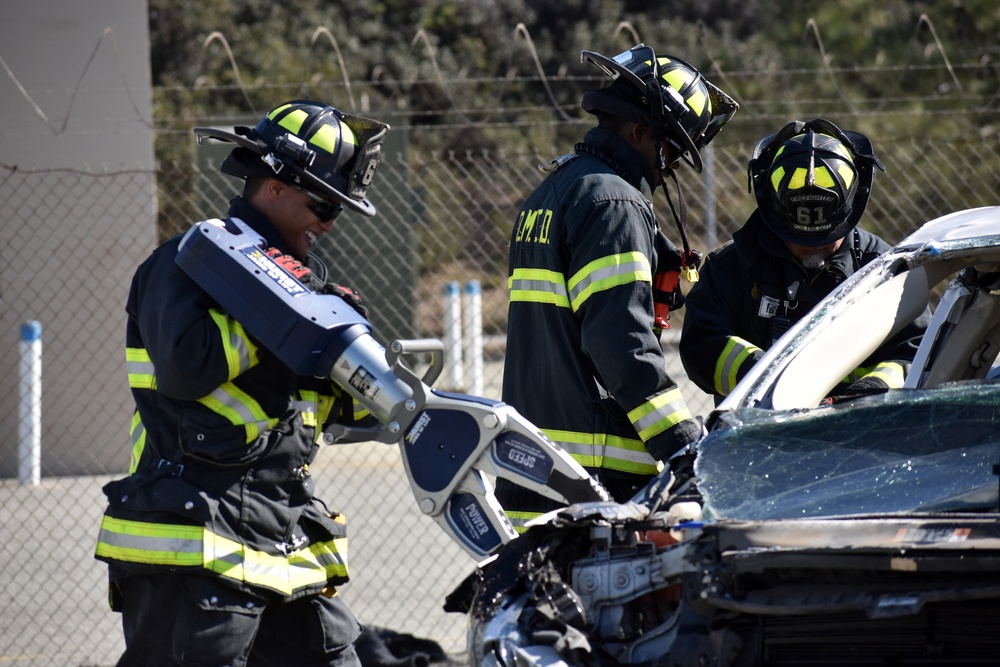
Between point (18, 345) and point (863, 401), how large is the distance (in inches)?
266

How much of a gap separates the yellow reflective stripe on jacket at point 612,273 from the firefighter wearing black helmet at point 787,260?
0.61 m

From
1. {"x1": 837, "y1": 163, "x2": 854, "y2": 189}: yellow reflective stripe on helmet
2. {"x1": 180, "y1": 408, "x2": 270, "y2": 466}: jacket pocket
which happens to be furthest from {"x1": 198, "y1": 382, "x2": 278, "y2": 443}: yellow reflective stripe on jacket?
{"x1": 837, "y1": 163, "x2": 854, "y2": 189}: yellow reflective stripe on helmet

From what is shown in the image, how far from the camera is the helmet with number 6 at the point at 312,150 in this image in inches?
117

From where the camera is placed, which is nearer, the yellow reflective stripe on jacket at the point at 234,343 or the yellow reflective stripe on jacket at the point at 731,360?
the yellow reflective stripe on jacket at the point at 234,343

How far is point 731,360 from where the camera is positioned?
12.8 feet

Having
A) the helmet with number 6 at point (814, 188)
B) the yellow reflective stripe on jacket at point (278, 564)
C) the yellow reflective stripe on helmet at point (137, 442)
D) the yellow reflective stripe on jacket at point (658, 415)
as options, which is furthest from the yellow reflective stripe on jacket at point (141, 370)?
the helmet with number 6 at point (814, 188)

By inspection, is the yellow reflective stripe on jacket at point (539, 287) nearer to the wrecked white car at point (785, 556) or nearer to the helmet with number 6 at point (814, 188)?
the wrecked white car at point (785, 556)

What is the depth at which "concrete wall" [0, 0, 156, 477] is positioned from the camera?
8.13 metres

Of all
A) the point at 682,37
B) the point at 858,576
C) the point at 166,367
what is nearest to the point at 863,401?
the point at 858,576

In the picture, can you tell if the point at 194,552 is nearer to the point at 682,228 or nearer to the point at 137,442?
the point at 137,442

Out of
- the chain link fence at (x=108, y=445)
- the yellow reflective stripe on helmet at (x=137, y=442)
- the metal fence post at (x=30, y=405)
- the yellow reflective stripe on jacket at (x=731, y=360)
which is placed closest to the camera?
the yellow reflective stripe on helmet at (x=137, y=442)

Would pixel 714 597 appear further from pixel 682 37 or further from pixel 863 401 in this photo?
pixel 682 37

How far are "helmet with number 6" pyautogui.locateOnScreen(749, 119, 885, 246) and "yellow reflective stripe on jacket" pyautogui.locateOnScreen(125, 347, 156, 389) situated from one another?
7.16 ft

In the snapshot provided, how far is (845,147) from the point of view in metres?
4.10
